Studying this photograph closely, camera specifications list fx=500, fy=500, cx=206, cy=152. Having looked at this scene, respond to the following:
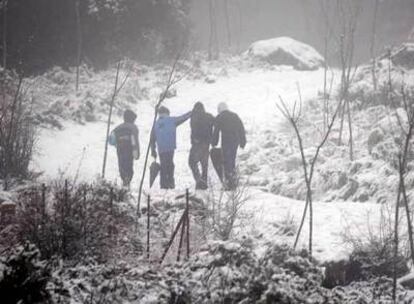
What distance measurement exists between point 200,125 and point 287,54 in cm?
1658

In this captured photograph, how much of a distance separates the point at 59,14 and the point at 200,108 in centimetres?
1448

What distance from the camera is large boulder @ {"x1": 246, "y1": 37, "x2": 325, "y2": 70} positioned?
25344mm

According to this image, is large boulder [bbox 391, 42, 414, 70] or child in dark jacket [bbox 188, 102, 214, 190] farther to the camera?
large boulder [bbox 391, 42, 414, 70]

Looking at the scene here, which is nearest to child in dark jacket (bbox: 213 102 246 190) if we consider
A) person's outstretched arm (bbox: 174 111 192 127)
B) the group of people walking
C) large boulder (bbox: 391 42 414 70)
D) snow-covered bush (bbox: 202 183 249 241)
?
the group of people walking

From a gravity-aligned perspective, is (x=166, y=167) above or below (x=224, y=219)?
above

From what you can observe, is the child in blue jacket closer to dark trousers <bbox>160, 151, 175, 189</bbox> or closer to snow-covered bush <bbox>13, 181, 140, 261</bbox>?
dark trousers <bbox>160, 151, 175, 189</bbox>

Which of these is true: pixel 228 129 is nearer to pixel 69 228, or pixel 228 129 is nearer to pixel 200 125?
pixel 200 125

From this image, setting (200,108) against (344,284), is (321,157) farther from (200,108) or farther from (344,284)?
(344,284)

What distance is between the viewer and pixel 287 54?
25.8m

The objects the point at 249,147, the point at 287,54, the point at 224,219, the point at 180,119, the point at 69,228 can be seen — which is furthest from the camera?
the point at 287,54

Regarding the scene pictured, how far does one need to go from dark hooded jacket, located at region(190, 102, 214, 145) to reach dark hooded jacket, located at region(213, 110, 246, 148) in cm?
18

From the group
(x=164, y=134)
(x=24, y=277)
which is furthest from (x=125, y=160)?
→ (x=24, y=277)

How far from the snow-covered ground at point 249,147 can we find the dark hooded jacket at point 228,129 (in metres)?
1.09

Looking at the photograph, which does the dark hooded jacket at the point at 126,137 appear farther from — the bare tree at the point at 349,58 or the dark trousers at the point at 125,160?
the bare tree at the point at 349,58
